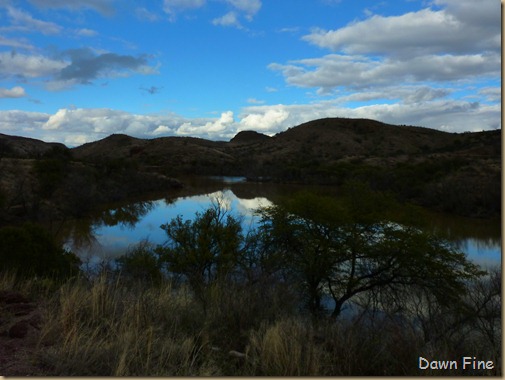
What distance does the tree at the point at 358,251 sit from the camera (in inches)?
695

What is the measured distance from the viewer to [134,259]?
19609mm

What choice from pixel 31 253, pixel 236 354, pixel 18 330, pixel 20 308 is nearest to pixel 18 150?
pixel 31 253

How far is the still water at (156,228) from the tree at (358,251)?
2.86m

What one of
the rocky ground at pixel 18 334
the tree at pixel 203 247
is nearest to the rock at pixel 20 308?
the rocky ground at pixel 18 334

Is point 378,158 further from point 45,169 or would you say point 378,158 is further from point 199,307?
point 199,307

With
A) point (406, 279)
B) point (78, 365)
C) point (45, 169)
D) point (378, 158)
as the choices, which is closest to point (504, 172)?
point (78, 365)

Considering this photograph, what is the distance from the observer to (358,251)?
739 inches

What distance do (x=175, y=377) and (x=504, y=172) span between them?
4.67 metres

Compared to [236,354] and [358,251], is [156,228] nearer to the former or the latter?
[358,251]

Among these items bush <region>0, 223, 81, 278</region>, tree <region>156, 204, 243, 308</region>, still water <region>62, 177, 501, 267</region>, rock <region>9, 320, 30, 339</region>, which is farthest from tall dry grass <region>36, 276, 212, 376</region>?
still water <region>62, 177, 501, 267</region>

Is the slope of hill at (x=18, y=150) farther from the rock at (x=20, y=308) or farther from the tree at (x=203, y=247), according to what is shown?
the rock at (x=20, y=308)

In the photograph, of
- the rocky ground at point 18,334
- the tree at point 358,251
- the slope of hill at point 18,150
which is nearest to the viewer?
the rocky ground at point 18,334

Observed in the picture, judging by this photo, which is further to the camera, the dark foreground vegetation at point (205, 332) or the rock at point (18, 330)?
the rock at point (18, 330)

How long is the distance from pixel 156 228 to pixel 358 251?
23296 millimetres
